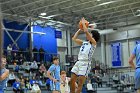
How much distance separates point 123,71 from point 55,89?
21818 millimetres

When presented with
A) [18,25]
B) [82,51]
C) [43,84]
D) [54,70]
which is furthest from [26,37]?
[82,51]

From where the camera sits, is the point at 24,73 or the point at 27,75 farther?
the point at 24,73

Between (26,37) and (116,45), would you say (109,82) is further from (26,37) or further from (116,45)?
(26,37)

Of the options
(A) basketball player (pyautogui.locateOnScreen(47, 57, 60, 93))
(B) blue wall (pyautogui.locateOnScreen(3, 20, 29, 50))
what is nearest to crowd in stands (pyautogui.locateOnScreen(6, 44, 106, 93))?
(B) blue wall (pyautogui.locateOnScreen(3, 20, 29, 50))

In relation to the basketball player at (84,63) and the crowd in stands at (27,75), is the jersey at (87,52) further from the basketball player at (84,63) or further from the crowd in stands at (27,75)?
the crowd in stands at (27,75)

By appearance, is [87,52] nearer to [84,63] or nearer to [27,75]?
[84,63]

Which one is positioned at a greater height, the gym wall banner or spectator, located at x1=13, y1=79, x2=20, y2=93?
the gym wall banner

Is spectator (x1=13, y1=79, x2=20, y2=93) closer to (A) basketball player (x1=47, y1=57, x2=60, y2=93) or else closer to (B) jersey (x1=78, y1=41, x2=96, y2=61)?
(A) basketball player (x1=47, y1=57, x2=60, y2=93)

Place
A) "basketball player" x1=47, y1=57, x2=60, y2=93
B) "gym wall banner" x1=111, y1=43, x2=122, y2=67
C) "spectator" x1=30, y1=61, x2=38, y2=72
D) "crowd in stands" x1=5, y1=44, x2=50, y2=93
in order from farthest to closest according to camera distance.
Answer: "gym wall banner" x1=111, y1=43, x2=122, y2=67 < "spectator" x1=30, y1=61, x2=38, y2=72 < "crowd in stands" x1=5, y1=44, x2=50, y2=93 < "basketball player" x1=47, y1=57, x2=60, y2=93

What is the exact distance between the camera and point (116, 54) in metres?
31.4

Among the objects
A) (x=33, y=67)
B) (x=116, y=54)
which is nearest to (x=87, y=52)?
(x=33, y=67)

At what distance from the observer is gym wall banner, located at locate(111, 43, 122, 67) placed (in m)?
31.1

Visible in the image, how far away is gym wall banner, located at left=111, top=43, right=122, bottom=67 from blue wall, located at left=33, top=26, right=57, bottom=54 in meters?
6.10

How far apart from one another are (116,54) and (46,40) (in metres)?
7.37
